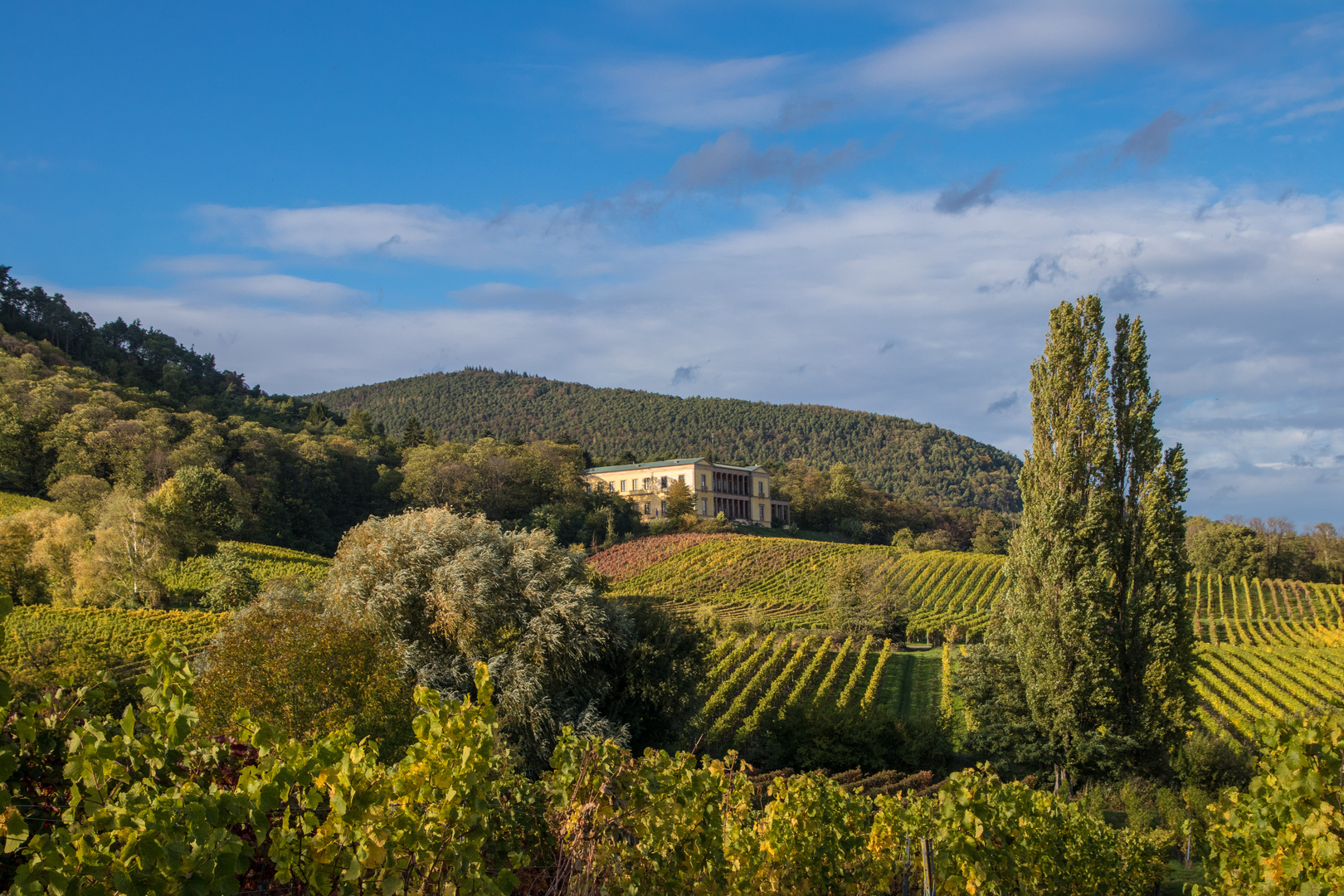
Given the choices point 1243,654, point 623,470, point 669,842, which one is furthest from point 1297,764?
point 623,470

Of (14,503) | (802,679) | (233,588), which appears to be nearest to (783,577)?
(802,679)

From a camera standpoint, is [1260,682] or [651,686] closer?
[651,686]

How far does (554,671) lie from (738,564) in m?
47.8

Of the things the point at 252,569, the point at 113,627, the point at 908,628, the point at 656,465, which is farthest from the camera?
the point at 656,465

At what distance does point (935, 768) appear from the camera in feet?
81.9

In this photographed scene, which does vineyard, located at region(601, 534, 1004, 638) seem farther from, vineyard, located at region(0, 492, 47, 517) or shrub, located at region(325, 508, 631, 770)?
vineyard, located at region(0, 492, 47, 517)

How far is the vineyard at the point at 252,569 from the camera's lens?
40781 millimetres

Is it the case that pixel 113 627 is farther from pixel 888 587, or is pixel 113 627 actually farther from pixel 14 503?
pixel 888 587

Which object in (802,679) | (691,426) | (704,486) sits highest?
(691,426)

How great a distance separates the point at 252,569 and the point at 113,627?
44.9ft

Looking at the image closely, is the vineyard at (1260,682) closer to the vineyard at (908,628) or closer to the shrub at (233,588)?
the vineyard at (908,628)

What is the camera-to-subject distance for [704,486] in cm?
9738

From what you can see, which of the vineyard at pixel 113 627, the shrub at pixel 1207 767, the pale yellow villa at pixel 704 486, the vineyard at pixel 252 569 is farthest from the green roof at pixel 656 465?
the shrub at pixel 1207 767

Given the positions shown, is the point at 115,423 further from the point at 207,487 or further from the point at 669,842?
the point at 669,842
